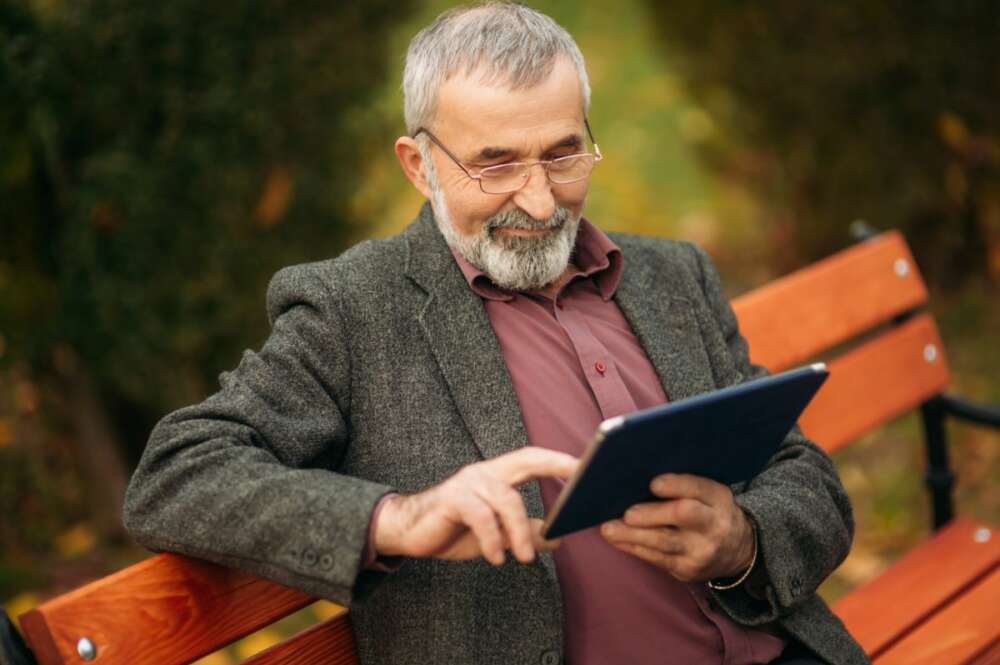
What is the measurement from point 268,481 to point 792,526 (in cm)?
109

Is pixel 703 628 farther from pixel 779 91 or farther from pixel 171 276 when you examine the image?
pixel 779 91

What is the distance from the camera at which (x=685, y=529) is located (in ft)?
6.63

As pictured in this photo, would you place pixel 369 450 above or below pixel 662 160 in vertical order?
above

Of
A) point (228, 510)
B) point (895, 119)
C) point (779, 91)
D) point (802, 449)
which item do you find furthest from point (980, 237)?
point (228, 510)

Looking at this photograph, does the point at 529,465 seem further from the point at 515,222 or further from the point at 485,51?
the point at 485,51

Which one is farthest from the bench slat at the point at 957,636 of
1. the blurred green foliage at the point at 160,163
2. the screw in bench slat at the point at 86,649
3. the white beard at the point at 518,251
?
the blurred green foliage at the point at 160,163

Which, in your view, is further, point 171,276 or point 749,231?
point 749,231

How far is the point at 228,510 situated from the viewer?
1890 millimetres

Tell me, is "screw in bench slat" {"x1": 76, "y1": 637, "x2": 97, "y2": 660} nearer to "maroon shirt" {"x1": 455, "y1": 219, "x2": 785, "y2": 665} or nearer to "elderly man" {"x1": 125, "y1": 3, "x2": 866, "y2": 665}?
"elderly man" {"x1": 125, "y1": 3, "x2": 866, "y2": 665}

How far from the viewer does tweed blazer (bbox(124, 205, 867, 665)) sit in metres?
1.89

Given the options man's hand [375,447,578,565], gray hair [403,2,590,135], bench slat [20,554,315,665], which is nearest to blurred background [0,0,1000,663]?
gray hair [403,2,590,135]

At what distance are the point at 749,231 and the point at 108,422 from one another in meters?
4.19

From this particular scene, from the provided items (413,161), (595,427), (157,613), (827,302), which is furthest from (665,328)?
(157,613)

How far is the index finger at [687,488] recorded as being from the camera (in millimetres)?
1915
